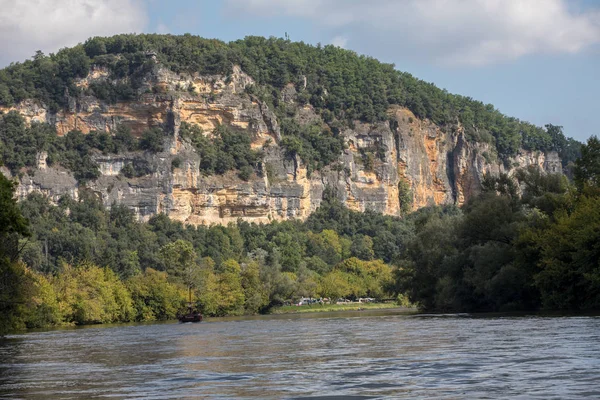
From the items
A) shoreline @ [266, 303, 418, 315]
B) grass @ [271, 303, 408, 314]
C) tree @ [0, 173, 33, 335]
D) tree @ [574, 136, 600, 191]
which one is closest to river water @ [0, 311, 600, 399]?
tree @ [0, 173, 33, 335]

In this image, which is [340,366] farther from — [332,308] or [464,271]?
Answer: [332,308]

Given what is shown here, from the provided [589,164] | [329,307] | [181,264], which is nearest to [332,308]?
[329,307]

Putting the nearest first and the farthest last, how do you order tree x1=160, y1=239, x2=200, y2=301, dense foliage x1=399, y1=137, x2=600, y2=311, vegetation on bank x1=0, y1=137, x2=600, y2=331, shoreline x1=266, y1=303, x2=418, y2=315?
vegetation on bank x1=0, y1=137, x2=600, y2=331, dense foliage x1=399, y1=137, x2=600, y2=311, tree x1=160, y1=239, x2=200, y2=301, shoreline x1=266, y1=303, x2=418, y2=315

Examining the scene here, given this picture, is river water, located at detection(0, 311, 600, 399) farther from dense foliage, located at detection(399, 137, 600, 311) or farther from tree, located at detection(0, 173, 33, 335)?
dense foliage, located at detection(399, 137, 600, 311)

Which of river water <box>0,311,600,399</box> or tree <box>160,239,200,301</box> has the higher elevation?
tree <box>160,239,200,301</box>

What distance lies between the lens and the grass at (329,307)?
160 m

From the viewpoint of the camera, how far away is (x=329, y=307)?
177125mm

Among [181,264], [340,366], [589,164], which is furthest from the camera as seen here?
[181,264]

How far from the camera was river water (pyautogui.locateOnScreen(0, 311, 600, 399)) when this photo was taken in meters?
32.2

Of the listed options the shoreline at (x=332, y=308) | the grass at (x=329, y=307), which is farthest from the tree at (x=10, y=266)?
the grass at (x=329, y=307)

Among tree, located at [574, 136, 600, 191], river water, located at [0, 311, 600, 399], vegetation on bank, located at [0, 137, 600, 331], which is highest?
tree, located at [574, 136, 600, 191]

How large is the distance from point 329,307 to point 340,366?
5390 inches

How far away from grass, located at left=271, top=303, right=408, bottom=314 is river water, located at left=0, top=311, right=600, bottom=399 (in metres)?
95.8

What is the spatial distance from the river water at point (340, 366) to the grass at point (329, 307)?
95.8 meters
